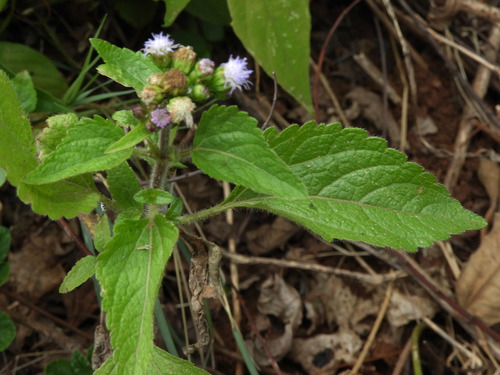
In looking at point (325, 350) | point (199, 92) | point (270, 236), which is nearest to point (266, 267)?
point (270, 236)

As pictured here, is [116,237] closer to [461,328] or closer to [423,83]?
[461,328]

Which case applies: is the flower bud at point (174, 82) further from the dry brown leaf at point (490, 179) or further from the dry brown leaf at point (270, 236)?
the dry brown leaf at point (490, 179)

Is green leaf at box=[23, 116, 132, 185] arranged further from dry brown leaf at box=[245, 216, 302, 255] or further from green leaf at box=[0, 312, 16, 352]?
dry brown leaf at box=[245, 216, 302, 255]

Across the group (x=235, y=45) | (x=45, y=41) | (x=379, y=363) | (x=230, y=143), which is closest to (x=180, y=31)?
(x=235, y=45)

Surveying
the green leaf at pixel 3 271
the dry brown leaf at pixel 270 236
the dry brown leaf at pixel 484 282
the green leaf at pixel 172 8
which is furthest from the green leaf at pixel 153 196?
the dry brown leaf at pixel 484 282

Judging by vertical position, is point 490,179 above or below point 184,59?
below

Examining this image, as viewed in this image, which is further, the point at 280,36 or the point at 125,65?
the point at 280,36

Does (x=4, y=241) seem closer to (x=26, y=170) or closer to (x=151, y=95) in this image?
(x=26, y=170)
